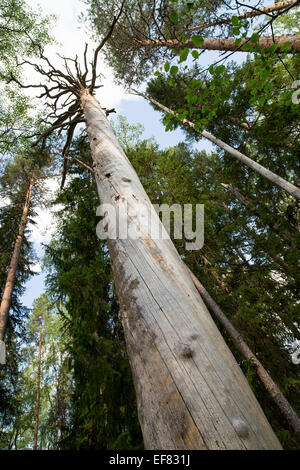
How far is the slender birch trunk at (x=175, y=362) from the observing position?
632mm

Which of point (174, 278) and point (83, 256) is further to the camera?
point (83, 256)

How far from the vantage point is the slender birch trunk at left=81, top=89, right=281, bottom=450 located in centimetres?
63

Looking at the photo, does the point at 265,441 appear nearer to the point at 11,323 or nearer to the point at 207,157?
the point at 11,323

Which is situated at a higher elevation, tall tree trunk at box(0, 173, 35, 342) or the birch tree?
tall tree trunk at box(0, 173, 35, 342)

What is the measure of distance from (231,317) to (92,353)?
3.00 m

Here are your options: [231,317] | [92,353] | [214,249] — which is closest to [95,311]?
[92,353]

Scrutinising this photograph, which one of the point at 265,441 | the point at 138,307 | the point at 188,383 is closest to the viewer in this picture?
the point at 265,441

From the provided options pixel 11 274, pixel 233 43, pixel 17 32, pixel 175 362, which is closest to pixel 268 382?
pixel 175 362

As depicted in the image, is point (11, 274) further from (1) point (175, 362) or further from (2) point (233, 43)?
(2) point (233, 43)

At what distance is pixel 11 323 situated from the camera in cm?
859

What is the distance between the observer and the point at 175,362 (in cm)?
78

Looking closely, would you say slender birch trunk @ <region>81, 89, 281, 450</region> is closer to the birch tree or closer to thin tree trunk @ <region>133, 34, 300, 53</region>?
the birch tree

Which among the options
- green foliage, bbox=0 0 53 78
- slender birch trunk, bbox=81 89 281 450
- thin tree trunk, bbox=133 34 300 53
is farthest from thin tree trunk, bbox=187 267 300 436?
green foliage, bbox=0 0 53 78

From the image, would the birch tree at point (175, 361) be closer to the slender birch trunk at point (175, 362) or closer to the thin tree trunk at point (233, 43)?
the slender birch trunk at point (175, 362)
